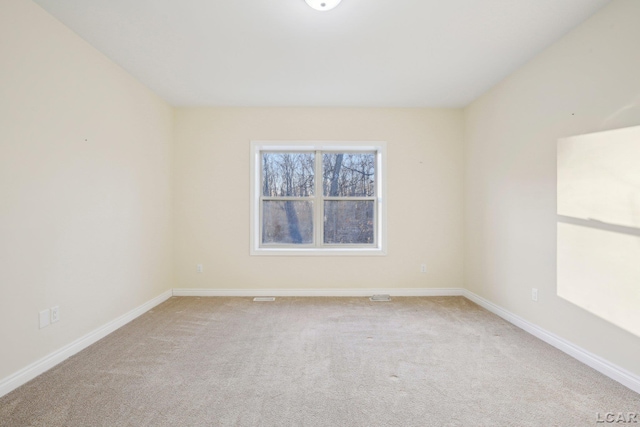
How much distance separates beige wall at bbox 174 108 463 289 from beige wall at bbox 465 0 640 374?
342 millimetres

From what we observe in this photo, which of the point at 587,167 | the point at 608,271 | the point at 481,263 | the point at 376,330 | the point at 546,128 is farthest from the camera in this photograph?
the point at 481,263

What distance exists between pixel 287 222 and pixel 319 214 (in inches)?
19.6

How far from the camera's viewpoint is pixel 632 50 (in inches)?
78.5

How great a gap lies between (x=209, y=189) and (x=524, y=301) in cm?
401

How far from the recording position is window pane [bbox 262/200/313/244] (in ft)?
14.6

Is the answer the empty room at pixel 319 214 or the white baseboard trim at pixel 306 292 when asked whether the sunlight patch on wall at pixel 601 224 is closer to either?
the empty room at pixel 319 214

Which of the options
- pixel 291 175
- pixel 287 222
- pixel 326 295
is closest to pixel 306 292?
pixel 326 295

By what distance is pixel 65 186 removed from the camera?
241 cm

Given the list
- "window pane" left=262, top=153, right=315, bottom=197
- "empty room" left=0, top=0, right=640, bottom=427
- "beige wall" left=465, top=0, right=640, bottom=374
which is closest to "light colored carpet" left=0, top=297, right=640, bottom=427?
"empty room" left=0, top=0, right=640, bottom=427

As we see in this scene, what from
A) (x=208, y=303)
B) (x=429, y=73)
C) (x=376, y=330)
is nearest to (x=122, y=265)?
(x=208, y=303)

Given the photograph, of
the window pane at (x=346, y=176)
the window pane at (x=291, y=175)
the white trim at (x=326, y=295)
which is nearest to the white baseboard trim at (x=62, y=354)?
the white trim at (x=326, y=295)

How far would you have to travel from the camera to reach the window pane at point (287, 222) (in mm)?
4445

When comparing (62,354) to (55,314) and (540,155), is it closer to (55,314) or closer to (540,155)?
(55,314)

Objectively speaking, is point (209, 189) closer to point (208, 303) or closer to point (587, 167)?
point (208, 303)
